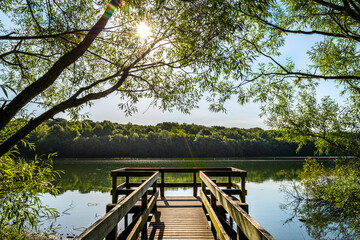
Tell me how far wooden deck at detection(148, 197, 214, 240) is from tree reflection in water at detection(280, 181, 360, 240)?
6.82 meters

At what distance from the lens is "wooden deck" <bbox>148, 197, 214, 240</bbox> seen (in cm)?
433

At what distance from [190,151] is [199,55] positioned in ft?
219

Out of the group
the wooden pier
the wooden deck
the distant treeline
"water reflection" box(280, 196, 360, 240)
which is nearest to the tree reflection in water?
"water reflection" box(280, 196, 360, 240)

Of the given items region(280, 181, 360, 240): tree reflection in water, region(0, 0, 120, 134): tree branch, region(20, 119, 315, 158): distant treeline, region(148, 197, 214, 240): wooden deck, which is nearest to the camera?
region(0, 0, 120, 134): tree branch

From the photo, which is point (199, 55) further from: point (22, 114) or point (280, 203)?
point (280, 203)

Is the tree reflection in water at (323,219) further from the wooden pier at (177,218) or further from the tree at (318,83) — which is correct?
the wooden pier at (177,218)

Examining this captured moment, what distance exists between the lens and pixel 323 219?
12.4m

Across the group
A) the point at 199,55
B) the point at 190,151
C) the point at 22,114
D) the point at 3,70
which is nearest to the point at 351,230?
the point at 199,55

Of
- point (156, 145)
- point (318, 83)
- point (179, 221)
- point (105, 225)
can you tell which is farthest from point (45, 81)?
point (156, 145)

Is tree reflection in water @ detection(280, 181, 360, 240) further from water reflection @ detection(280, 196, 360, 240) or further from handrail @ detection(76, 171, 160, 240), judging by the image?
handrail @ detection(76, 171, 160, 240)

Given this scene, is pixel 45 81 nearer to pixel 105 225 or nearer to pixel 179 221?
pixel 105 225

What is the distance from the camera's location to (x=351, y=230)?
1081 cm

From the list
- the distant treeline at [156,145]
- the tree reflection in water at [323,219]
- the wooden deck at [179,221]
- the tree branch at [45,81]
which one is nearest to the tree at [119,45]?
the tree branch at [45,81]

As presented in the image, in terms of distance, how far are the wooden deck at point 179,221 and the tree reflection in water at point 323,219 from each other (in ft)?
22.4
